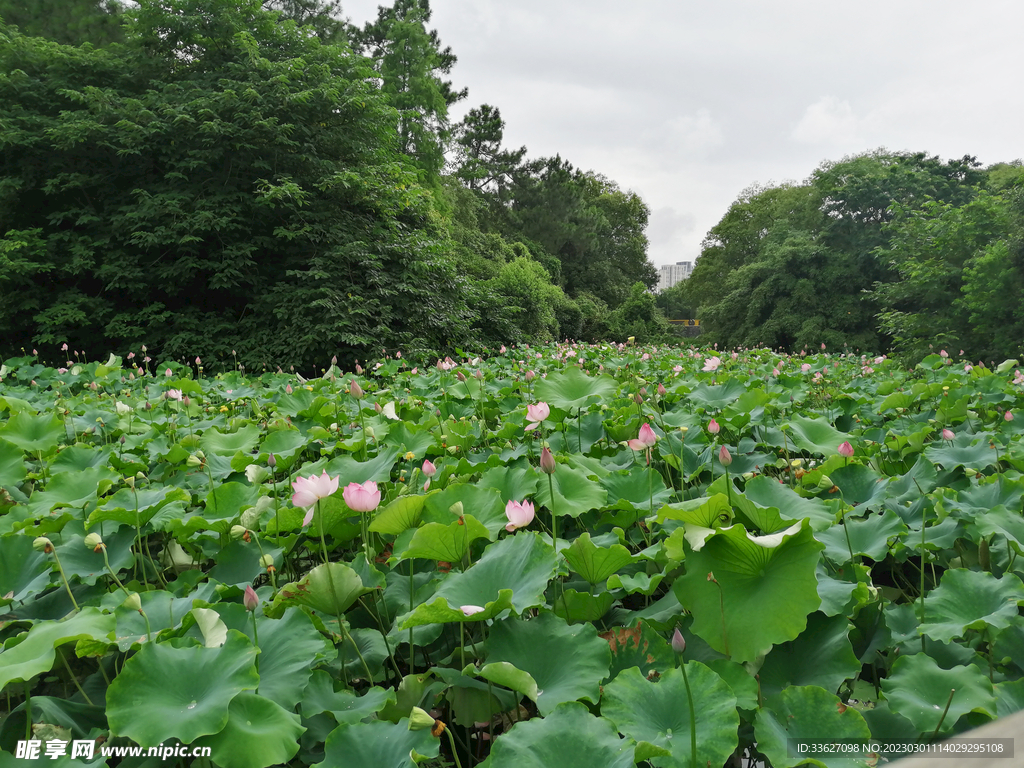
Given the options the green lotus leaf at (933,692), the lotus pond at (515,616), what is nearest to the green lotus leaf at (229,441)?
the lotus pond at (515,616)

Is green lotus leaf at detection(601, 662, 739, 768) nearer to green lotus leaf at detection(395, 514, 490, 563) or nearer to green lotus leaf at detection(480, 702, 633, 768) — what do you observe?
green lotus leaf at detection(480, 702, 633, 768)

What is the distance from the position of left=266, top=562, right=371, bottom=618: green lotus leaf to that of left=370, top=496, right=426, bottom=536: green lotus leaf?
5.8 inches

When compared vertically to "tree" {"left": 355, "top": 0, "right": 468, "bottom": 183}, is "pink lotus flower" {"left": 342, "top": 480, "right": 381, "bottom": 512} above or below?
below

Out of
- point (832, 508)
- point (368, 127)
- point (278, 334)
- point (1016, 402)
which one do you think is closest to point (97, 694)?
point (832, 508)

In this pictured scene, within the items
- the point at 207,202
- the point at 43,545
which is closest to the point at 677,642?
the point at 43,545

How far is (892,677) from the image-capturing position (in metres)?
0.70

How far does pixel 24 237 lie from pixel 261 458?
8.97m

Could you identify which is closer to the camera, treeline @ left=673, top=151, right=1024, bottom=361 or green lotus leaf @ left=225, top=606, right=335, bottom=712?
green lotus leaf @ left=225, top=606, right=335, bottom=712

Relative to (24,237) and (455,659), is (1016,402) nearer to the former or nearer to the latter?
(455,659)

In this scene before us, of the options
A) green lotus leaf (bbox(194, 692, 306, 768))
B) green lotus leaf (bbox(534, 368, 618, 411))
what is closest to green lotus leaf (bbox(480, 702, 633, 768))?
green lotus leaf (bbox(194, 692, 306, 768))

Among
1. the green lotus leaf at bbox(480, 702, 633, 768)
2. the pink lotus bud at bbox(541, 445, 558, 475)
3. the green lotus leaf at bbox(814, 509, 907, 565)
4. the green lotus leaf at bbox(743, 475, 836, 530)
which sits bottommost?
the green lotus leaf at bbox(480, 702, 633, 768)

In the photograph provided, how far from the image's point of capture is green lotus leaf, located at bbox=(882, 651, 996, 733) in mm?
625

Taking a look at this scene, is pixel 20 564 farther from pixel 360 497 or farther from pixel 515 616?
pixel 515 616

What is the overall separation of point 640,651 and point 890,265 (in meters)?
15.2
